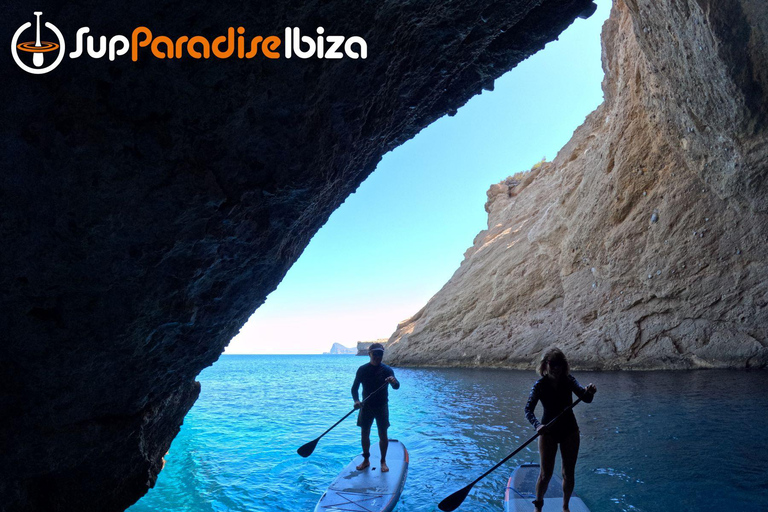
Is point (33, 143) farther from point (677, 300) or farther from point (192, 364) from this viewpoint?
point (677, 300)

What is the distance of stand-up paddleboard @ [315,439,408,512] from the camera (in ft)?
17.8

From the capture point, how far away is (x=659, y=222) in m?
18.3

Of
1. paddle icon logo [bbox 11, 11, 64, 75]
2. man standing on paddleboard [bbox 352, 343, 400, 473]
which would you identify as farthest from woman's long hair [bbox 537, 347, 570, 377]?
paddle icon logo [bbox 11, 11, 64, 75]

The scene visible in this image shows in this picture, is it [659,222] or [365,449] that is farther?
[659,222]

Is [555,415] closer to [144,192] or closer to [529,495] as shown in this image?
[529,495]

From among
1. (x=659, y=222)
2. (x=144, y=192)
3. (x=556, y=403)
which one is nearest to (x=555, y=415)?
(x=556, y=403)

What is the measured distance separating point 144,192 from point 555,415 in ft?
15.1

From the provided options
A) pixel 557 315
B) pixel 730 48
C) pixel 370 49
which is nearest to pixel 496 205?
pixel 557 315

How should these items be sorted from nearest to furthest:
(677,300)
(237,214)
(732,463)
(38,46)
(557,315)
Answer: (38,46), (237,214), (732,463), (677,300), (557,315)

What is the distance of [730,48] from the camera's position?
1009cm

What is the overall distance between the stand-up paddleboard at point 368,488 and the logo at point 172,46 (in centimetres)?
569

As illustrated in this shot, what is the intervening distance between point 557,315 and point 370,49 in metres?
25.8

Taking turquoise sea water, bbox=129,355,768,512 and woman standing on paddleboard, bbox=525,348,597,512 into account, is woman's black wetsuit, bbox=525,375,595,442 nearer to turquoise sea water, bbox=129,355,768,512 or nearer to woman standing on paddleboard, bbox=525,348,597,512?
woman standing on paddleboard, bbox=525,348,597,512

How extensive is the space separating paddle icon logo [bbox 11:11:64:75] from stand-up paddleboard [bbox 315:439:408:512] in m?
5.83
